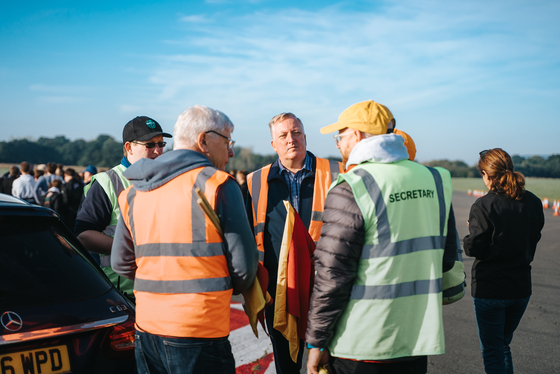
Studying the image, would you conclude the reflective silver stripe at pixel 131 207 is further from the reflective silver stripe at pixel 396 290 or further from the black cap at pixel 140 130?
the black cap at pixel 140 130

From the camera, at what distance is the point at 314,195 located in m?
3.29

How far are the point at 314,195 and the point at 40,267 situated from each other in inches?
76.0

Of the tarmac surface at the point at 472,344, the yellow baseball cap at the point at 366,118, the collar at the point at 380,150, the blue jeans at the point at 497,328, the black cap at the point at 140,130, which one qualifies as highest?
the black cap at the point at 140,130

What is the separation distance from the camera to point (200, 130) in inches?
79.7

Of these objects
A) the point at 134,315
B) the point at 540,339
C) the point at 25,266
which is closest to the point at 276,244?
the point at 134,315

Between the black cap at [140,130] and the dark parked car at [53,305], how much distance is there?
3.52 feet

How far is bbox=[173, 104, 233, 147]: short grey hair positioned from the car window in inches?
35.2

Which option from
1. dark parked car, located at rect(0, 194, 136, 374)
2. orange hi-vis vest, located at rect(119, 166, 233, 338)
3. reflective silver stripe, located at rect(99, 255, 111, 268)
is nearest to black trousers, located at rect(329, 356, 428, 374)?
orange hi-vis vest, located at rect(119, 166, 233, 338)

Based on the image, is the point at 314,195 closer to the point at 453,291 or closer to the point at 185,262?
the point at 453,291

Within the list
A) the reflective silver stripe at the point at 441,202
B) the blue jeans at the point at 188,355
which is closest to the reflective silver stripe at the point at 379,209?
the reflective silver stripe at the point at 441,202

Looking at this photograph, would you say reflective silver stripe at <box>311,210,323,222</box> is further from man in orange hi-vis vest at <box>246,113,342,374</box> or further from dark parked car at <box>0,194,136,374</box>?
dark parked car at <box>0,194,136,374</box>

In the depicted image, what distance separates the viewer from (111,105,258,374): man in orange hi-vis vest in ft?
5.98

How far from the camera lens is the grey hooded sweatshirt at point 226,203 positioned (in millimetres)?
1863

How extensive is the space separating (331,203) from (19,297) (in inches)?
59.5
